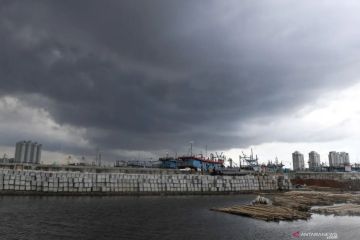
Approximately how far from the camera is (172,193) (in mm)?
104875

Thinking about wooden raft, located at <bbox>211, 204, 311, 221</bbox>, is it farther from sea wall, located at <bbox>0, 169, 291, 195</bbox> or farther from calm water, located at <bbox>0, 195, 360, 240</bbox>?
sea wall, located at <bbox>0, 169, 291, 195</bbox>

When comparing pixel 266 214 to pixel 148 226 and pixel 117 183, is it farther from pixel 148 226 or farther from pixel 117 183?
pixel 117 183

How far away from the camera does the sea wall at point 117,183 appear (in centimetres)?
8131

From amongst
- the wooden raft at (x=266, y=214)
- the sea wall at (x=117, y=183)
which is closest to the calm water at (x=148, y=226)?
the wooden raft at (x=266, y=214)

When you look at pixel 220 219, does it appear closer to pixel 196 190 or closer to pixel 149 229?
pixel 149 229

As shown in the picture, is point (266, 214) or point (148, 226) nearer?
point (148, 226)

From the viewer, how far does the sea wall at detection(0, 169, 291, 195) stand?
8131 cm

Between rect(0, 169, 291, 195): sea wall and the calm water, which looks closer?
the calm water

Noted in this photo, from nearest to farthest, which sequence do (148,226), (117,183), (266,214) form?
(148,226) < (266,214) < (117,183)

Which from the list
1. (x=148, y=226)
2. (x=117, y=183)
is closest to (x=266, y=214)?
(x=148, y=226)

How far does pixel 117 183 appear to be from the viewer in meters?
95.0

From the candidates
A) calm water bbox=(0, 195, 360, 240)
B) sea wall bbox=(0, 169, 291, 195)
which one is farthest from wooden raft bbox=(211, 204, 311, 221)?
sea wall bbox=(0, 169, 291, 195)

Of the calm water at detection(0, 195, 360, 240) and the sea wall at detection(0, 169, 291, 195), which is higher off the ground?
the sea wall at detection(0, 169, 291, 195)

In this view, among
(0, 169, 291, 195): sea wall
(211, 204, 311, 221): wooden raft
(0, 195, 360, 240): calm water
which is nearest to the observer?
(0, 195, 360, 240): calm water
